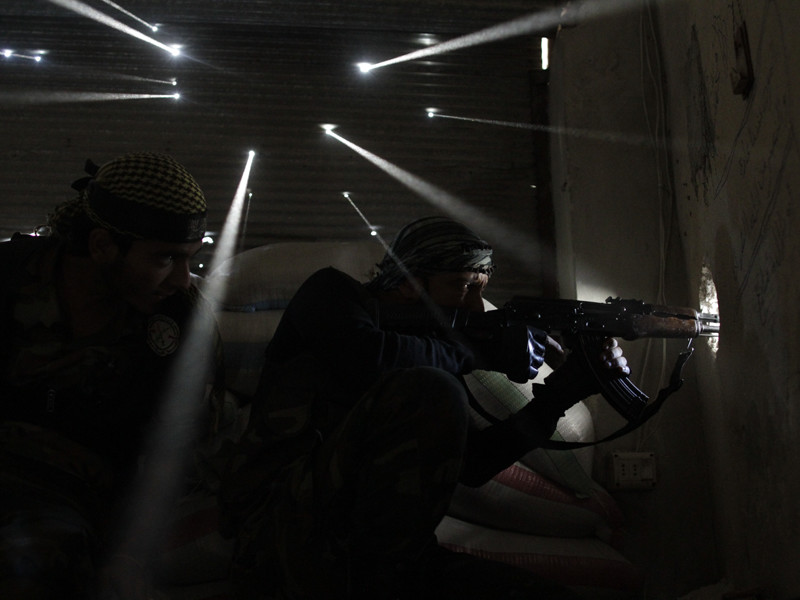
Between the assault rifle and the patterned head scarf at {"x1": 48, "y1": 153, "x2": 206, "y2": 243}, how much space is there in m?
0.59

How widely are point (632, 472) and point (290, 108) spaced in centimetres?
173

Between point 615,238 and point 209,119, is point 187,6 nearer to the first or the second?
point 209,119

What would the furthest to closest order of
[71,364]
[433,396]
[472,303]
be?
[472,303] < [71,364] < [433,396]

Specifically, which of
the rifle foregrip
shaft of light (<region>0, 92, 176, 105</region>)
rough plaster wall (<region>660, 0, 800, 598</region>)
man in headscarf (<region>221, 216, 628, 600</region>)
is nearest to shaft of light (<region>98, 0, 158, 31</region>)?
shaft of light (<region>0, 92, 176, 105</region>)

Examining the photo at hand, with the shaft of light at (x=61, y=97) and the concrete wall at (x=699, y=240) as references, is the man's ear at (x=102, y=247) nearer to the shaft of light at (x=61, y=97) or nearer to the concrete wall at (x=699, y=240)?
the concrete wall at (x=699, y=240)

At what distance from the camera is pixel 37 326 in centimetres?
137

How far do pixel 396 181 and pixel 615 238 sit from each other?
81cm

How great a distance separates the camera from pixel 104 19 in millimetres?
2623

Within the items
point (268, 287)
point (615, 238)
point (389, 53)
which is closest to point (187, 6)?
point (389, 53)

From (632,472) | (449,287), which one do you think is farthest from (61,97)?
(632,472)

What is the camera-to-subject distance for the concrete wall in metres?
1.40

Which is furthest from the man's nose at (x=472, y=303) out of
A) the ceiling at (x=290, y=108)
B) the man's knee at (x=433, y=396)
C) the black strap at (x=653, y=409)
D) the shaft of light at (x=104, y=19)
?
the shaft of light at (x=104, y=19)

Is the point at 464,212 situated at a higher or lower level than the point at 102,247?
higher

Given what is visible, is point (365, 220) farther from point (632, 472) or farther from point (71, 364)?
point (71, 364)
